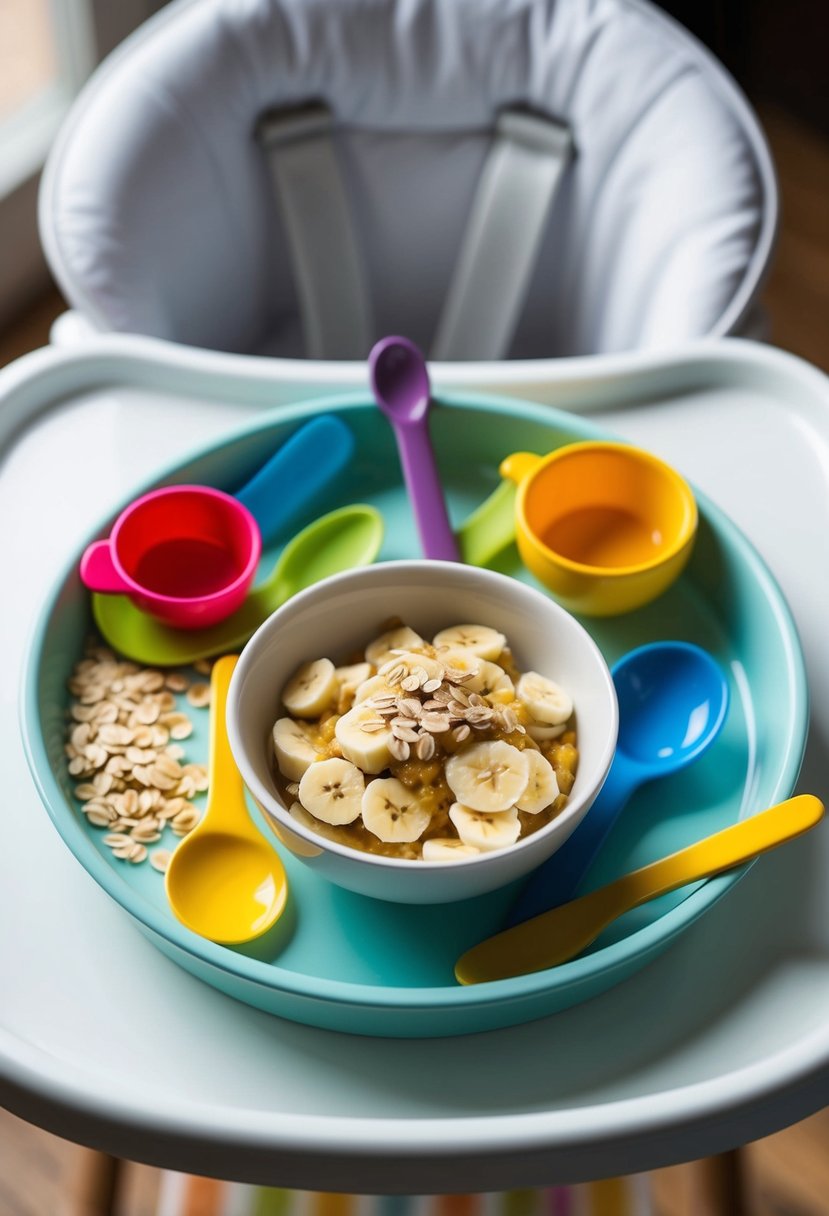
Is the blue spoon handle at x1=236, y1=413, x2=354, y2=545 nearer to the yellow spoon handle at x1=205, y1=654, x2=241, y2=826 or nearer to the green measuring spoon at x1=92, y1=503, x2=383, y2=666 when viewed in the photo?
the green measuring spoon at x1=92, y1=503, x2=383, y2=666

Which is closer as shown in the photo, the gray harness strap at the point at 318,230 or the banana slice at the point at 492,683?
the banana slice at the point at 492,683

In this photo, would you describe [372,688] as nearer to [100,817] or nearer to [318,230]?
[100,817]

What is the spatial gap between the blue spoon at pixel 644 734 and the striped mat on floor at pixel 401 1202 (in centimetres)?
30

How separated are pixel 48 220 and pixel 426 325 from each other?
41 centimetres

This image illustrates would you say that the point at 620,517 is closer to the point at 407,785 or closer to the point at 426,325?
the point at 407,785

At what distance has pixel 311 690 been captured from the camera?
67 centimetres

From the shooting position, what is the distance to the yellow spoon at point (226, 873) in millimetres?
623

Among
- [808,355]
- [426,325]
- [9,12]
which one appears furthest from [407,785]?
[9,12]

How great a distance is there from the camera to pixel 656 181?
107cm

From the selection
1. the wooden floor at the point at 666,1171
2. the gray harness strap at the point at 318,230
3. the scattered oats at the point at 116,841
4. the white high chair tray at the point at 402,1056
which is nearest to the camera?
the white high chair tray at the point at 402,1056

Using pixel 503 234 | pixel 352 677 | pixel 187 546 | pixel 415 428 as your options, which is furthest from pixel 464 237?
pixel 352 677

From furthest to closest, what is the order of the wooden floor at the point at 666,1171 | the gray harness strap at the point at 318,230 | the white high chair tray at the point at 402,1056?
the gray harness strap at the point at 318,230 < the wooden floor at the point at 666,1171 < the white high chair tray at the point at 402,1056

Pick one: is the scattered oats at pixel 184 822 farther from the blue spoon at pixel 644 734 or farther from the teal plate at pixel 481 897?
the blue spoon at pixel 644 734

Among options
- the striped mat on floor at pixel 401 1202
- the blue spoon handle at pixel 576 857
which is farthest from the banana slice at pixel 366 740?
the striped mat on floor at pixel 401 1202
